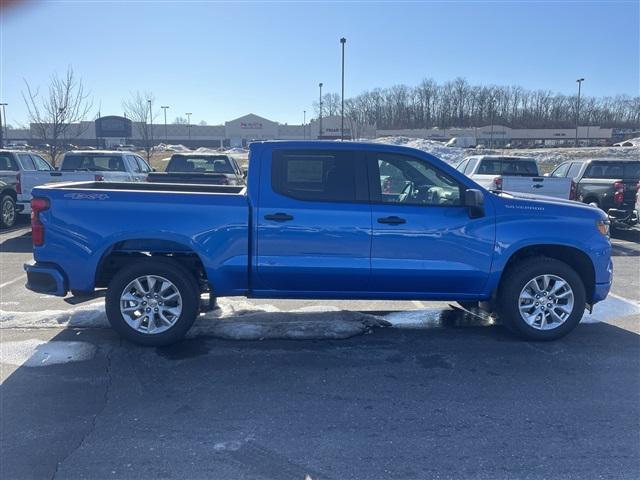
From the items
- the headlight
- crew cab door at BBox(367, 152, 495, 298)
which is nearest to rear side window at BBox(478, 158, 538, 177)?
the headlight

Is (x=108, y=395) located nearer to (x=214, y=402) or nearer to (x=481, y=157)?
(x=214, y=402)

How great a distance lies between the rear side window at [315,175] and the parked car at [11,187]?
10.2 m

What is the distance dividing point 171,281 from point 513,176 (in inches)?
426

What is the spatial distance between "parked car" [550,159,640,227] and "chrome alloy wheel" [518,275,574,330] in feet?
27.8

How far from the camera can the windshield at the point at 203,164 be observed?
14148mm

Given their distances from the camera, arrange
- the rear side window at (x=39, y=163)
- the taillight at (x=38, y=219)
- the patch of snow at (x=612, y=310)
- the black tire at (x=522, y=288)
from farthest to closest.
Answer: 1. the rear side window at (x=39, y=163)
2. the patch of snow at (x=612, y=310)
3. the black tire at (x=522, y=288)
4. the taillight at (x=38, y=219)

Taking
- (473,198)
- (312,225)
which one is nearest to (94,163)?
(312,225)

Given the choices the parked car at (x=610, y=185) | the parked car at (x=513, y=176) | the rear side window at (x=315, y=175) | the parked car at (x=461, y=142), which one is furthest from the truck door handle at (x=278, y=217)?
the parked car at (x=461, y=142)

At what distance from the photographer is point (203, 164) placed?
14.5m

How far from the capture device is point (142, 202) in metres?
5.05

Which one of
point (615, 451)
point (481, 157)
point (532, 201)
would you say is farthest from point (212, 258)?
point (481, 157)

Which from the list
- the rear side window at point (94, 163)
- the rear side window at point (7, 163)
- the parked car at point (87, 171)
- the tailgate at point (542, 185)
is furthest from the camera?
the rear side window at point (7, 163)

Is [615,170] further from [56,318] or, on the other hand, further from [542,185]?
[56,318]

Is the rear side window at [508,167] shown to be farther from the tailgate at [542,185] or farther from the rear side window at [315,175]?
the rear side window at [315,175]
